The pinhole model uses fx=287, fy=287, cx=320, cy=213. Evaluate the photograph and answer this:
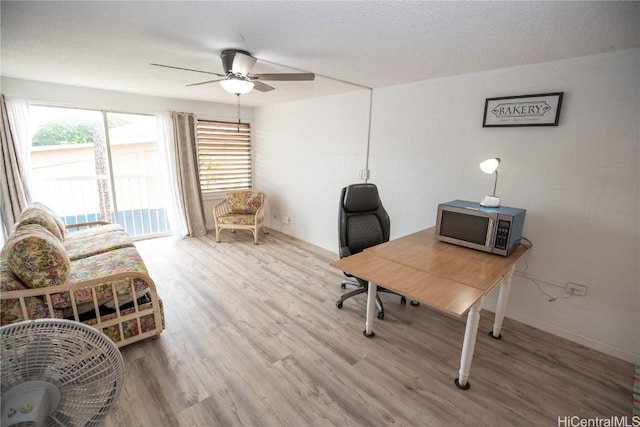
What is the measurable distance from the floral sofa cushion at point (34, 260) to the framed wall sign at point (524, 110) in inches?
136

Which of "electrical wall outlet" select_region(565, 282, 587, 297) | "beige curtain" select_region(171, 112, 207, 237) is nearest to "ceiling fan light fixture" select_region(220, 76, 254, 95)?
"beige curtain" select_region(171, 112, 207, 237)

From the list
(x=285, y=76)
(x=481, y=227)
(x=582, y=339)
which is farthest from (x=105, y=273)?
(x=582, y=339)

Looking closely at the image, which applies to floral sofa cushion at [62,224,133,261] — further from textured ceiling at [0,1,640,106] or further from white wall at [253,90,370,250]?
white wall at [253,90,370,250]

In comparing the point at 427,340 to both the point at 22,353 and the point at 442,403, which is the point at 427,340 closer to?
the point at 442,403

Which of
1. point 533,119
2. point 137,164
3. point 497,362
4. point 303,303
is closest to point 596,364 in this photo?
point 497,362

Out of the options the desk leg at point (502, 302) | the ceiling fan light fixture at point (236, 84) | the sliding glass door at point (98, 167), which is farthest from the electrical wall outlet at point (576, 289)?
the sliding glass door at point (98, 167)

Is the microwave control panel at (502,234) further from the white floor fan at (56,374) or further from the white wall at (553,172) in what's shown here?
the white floor fan at (56,374)

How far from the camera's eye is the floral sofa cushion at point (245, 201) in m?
4.88

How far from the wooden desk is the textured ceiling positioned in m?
1.45

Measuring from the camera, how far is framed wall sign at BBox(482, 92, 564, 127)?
7.32 feet

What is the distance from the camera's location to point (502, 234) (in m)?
2.06

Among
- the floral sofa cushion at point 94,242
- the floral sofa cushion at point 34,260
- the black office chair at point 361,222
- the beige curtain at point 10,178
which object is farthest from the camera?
the beige curtain at point 10,178

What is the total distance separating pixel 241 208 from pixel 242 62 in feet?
9.97

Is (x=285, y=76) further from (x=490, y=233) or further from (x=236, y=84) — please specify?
(x=490, y=233)
